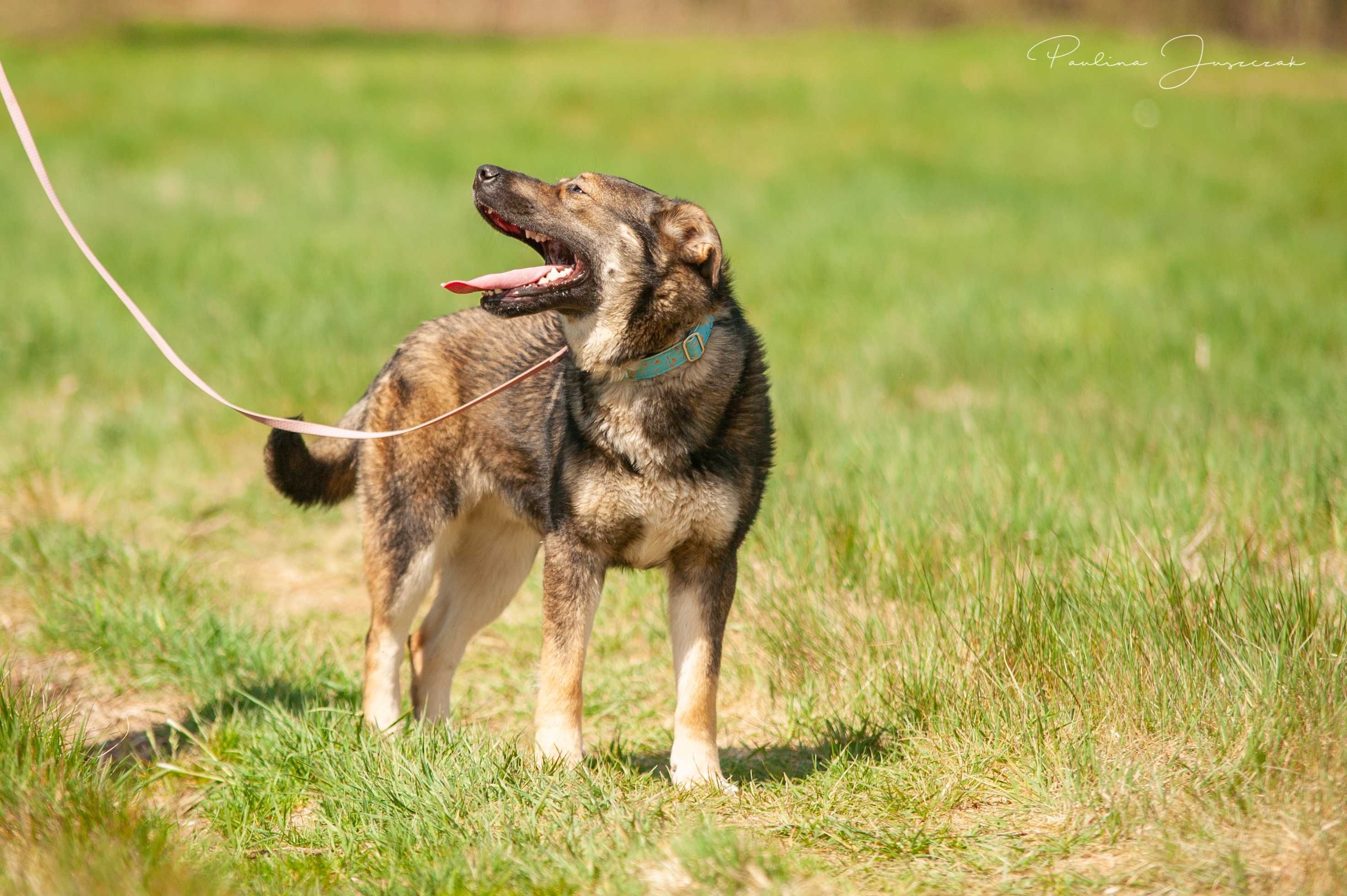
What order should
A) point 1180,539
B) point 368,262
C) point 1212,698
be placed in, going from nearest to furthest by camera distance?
1. point 1212,698
2. point 1180,539
3. point 368,262

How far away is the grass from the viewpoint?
3.16 metres

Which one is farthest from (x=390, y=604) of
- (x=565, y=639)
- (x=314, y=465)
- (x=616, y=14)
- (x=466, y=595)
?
→ (x=616, y=14)

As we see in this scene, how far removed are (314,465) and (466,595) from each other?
0.78 metres

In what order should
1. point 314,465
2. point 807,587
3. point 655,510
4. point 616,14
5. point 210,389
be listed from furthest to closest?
point 616,14, point 807,587, point 314,465, point 210,389, point 655,510

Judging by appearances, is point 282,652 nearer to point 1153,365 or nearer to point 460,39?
point 1153,365

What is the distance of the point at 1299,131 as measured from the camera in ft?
60.9

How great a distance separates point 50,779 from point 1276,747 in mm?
3255

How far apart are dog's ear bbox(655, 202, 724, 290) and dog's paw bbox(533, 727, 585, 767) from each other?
1.48m

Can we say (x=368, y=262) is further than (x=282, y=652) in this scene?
Yes

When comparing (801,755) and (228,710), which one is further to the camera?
(228,710)

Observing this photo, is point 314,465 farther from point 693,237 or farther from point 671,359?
point 693,237

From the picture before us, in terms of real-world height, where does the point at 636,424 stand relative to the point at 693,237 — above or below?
below

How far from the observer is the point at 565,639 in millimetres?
3775

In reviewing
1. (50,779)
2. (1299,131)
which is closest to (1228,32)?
(1299,131)
